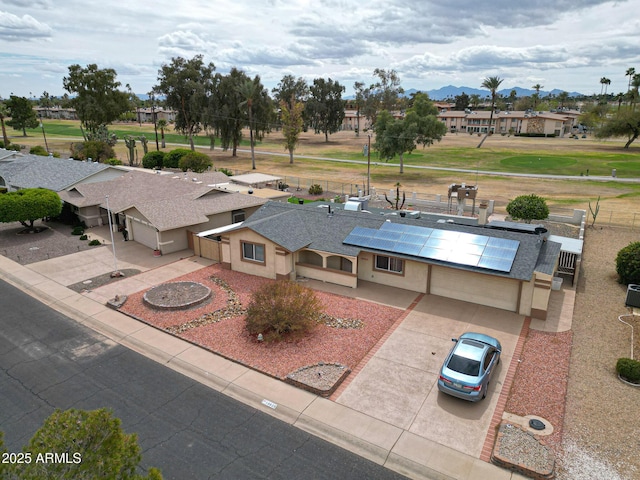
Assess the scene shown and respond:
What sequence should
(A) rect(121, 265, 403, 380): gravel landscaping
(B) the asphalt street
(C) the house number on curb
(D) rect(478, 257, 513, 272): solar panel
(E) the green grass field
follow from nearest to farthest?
(B) the asphalt street
(C) the house number on curb
(A) rect(121, 265, 403, 380): gravel landscaping
(D) rect(478, 257, 513, 272): solar panel
(E) the green grass field

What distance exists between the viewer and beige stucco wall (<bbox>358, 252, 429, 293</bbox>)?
24225mm

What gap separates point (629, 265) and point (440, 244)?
1120 cm

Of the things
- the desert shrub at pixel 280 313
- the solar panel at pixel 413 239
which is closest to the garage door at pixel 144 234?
the desert shrub at pixel 280 313

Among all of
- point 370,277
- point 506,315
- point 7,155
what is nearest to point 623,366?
point 506,315

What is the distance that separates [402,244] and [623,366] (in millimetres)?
11215

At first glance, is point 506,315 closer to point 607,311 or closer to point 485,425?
point 607,311

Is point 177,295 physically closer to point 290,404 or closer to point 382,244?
point 290,404

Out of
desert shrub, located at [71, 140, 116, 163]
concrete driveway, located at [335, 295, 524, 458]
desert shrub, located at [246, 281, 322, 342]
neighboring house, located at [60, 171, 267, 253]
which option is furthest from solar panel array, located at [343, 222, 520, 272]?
desert shrub, located at [71, 140, 116, 163]

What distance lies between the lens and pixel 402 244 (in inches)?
954

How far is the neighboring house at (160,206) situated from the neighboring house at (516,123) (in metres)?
108

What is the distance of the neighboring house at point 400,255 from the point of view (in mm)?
21719

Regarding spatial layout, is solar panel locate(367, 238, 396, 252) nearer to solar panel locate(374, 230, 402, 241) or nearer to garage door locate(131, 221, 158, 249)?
solar panel locate(374, 230, 402, 241)

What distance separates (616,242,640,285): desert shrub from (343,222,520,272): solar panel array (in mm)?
7824

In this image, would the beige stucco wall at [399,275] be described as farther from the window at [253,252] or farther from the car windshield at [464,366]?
the car windshield at [464,366]
